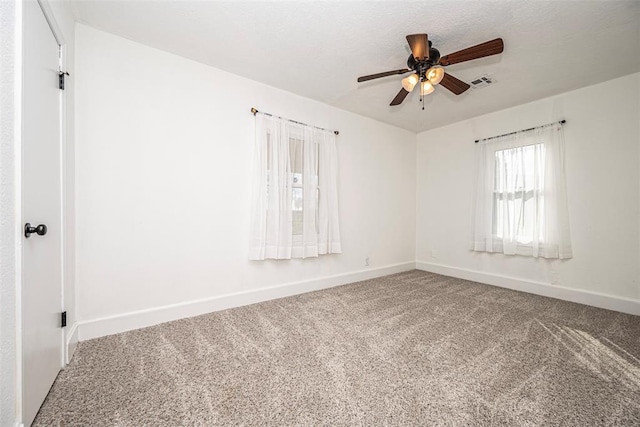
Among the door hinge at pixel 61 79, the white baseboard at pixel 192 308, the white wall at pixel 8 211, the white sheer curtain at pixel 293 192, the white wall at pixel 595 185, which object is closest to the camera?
the white wall at pixel 8 211

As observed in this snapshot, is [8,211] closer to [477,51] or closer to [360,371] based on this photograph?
[360,371]

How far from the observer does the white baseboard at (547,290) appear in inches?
108

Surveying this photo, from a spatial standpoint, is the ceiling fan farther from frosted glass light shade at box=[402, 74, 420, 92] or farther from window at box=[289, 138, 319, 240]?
window at box=[289, 138, 319, 240]

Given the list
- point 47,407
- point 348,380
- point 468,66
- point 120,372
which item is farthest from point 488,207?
point 47,407

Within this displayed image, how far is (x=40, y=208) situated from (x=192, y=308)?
153cm

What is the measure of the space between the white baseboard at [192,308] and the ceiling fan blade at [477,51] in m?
2.79

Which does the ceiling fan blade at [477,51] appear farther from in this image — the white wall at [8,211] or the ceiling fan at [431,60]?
the white wall at [8,211]

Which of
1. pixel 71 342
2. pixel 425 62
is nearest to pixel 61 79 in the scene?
pixel 71 342

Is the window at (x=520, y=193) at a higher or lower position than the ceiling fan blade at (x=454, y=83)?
lower

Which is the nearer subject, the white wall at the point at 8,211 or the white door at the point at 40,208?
the white wall at the point at 8,211

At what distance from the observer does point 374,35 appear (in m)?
2.15

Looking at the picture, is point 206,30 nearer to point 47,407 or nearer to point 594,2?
point 47,407

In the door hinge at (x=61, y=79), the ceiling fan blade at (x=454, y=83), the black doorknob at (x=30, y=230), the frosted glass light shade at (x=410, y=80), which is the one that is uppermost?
the ceiling fan blade at (x=454, y=83)

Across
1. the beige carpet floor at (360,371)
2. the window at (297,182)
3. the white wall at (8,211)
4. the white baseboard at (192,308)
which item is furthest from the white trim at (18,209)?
the window at (297,182)
